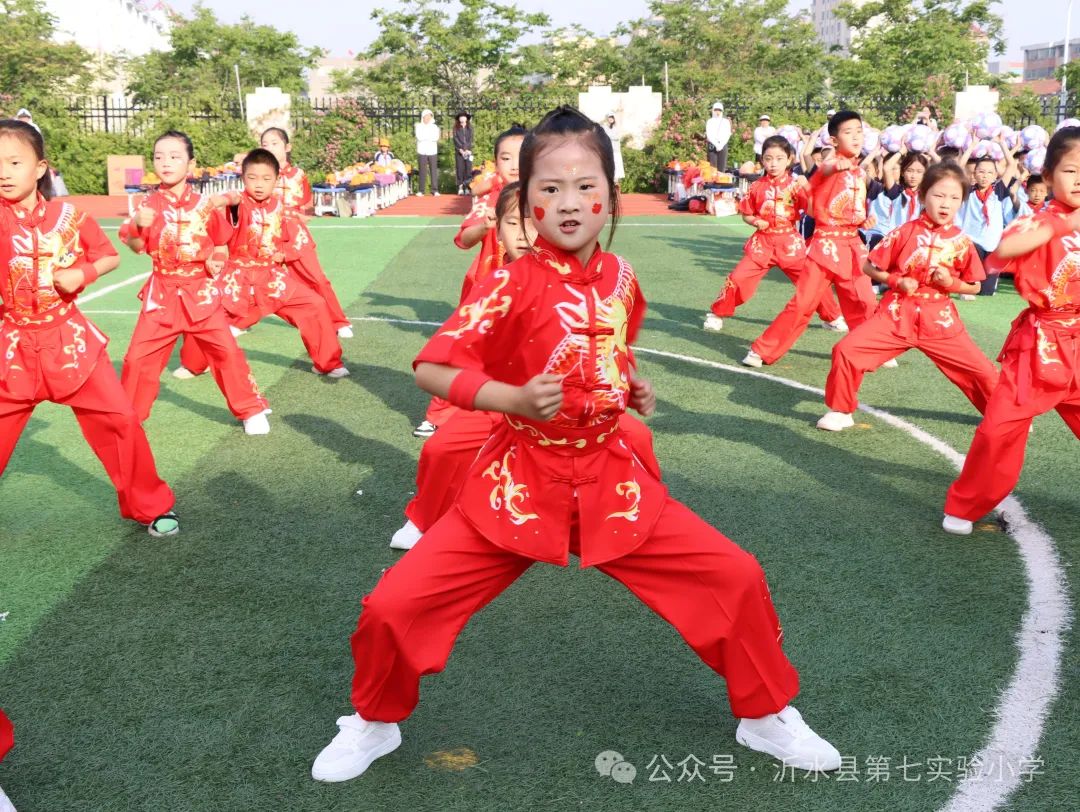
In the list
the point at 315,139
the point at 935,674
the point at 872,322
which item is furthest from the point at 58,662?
the point at 315,139

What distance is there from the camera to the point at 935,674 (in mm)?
3797

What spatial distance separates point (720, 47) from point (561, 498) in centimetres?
4467

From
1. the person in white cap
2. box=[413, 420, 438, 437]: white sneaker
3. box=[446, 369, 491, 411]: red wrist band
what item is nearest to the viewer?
box=[446, 369, 491, 411]: red wrist band

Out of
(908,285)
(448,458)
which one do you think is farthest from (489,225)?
(908,285)

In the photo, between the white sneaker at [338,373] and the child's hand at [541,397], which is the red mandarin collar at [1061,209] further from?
the white sneaker at [338,373]

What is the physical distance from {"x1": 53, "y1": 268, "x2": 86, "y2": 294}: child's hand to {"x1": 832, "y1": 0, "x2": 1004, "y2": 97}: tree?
38.4m

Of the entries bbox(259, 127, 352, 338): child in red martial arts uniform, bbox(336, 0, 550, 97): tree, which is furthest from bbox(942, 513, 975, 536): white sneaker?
bbox(336, 0, 550, 97): tree

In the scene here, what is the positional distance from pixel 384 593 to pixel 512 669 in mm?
1058

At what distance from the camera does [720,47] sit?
145 ft

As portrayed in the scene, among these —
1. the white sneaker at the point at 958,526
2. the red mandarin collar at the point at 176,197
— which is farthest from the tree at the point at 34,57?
the white sneaker at the point at 958,526

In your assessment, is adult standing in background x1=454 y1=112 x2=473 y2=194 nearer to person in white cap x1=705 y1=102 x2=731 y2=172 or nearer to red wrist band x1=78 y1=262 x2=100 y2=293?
person in white cap x1=705 y1=102 x2=731 y2=172

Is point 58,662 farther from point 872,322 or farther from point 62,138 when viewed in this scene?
point 62,138

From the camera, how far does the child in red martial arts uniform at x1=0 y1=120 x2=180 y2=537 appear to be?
4574 millimetres

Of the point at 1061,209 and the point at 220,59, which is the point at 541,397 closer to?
the point at 1061,209
